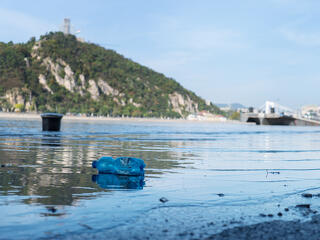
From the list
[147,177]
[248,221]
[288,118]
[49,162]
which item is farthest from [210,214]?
[288,118]

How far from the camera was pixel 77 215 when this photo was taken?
25.0 ft

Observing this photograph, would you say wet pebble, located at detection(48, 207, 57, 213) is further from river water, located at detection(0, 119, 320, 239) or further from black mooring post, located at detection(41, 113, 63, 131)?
black mooring post, located at detection(41, 113, 63, 131)

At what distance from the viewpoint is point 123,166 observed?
13.4 meters

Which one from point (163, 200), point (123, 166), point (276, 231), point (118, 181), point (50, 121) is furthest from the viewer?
point (50, 121)

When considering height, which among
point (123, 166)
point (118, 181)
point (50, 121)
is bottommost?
point (118, 181)

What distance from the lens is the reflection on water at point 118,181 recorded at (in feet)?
36.5

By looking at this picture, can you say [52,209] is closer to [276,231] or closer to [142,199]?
[142,199]

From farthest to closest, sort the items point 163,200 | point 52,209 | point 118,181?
point 118,181
point 163,200
point 52,209

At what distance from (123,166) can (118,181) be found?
1.33 metres

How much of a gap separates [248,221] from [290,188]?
15.1ft

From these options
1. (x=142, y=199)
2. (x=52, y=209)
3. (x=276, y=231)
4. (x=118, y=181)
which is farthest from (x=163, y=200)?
(x=118, y=181)

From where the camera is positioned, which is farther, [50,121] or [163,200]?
[50,121]

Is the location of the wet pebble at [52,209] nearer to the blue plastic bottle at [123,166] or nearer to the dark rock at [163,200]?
the dark rock at [163,200]

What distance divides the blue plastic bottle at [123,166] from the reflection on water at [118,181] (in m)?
0.20
